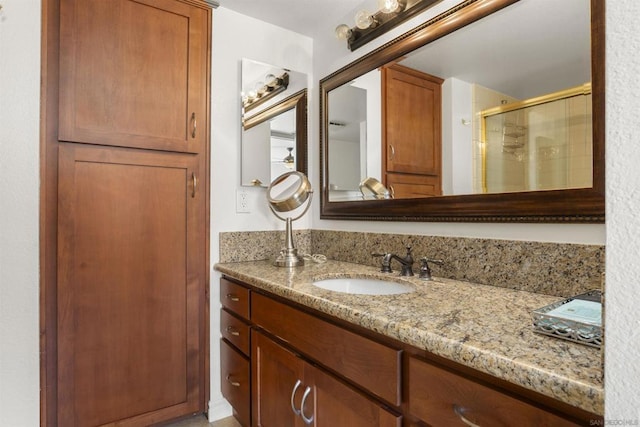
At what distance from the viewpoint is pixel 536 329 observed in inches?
28.1

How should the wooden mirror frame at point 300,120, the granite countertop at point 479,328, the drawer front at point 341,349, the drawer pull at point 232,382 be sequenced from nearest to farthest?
the granite countertop at point 479,328 → the drawer front at point 341,349 → the drawer pull at point 232,382 → the wooden mirror frame at point 300,120

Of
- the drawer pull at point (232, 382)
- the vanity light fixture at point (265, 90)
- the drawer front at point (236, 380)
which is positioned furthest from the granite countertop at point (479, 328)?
the vanity light fixture at point (265, 90)

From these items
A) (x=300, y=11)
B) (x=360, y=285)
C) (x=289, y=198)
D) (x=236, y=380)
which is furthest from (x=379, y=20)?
(x=236, y=380)

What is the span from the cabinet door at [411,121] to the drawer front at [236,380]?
1.12 metres

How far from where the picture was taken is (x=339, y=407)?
0.97 metres

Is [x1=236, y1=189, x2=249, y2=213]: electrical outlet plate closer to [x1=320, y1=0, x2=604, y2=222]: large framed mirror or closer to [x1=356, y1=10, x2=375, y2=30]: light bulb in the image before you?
[x1=320, y1=0, x2=604, y2=222]: large framed mirror

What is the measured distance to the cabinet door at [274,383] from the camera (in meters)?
1.16

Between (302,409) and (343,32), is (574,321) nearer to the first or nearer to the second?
(302,409)

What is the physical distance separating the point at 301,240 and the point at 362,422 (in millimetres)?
1254

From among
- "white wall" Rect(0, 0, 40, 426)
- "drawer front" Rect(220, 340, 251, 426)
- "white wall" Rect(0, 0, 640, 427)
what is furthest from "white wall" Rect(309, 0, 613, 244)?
"white wall" Rect(0, 0, 40, 426)

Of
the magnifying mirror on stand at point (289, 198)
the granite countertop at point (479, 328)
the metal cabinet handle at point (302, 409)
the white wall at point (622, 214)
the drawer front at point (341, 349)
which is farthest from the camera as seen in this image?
the magnifying mirror on stand at point (289, 198)

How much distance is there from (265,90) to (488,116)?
1.24 meters

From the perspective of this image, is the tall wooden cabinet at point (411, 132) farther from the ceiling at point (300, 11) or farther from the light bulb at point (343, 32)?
the ceiling at point (300, 11)

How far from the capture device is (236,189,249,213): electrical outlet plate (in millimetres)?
1885
